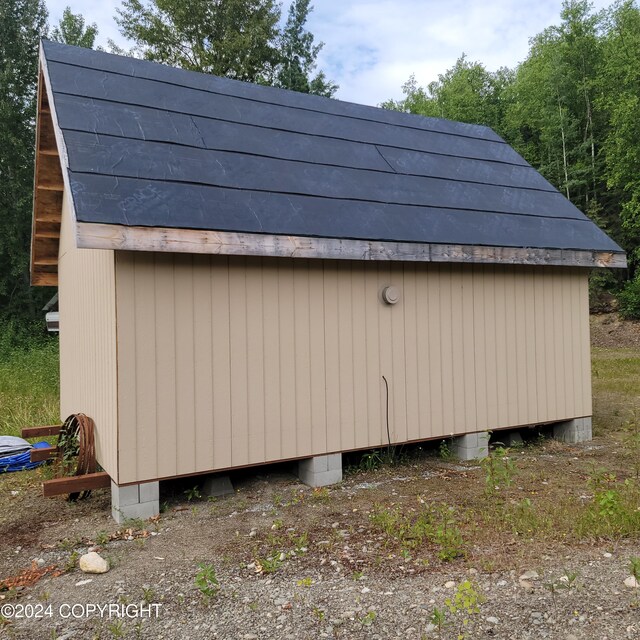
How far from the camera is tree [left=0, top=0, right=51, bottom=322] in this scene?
2047 cm

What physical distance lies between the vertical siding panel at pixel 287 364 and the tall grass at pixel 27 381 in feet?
16.4

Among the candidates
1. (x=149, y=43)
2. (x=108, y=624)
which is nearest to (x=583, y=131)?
(x=149, y=43)

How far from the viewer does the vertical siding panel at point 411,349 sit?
5742 millimetres

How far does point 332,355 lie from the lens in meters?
5.33

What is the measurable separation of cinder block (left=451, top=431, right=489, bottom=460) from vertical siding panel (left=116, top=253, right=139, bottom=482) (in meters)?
3.54

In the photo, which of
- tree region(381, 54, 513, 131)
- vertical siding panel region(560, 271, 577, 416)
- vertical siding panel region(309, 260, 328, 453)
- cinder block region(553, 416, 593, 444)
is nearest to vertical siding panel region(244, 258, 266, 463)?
vertical siding panel region(309, 260, 328, 453)

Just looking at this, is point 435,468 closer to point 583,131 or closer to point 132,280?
point 132,280

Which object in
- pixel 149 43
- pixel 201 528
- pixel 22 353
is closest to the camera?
pixel 201 528

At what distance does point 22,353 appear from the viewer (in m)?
17.3

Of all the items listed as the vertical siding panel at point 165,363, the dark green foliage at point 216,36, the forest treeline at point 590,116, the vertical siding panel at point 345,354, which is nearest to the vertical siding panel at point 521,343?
the vertical siding panel at point 345,354

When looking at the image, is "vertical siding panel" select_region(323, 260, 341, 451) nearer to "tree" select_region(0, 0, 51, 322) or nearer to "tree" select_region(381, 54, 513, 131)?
"tree" select_region(0, 0, 51, 322)

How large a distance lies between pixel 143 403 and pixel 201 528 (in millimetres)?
1097

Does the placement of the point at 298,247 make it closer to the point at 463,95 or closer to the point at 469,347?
the point at 469,347

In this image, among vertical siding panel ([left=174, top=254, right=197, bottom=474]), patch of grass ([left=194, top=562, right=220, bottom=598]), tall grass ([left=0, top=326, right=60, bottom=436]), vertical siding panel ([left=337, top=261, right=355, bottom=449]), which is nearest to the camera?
patch of grass ([left=194, top=562, right=220, bottom=598])
